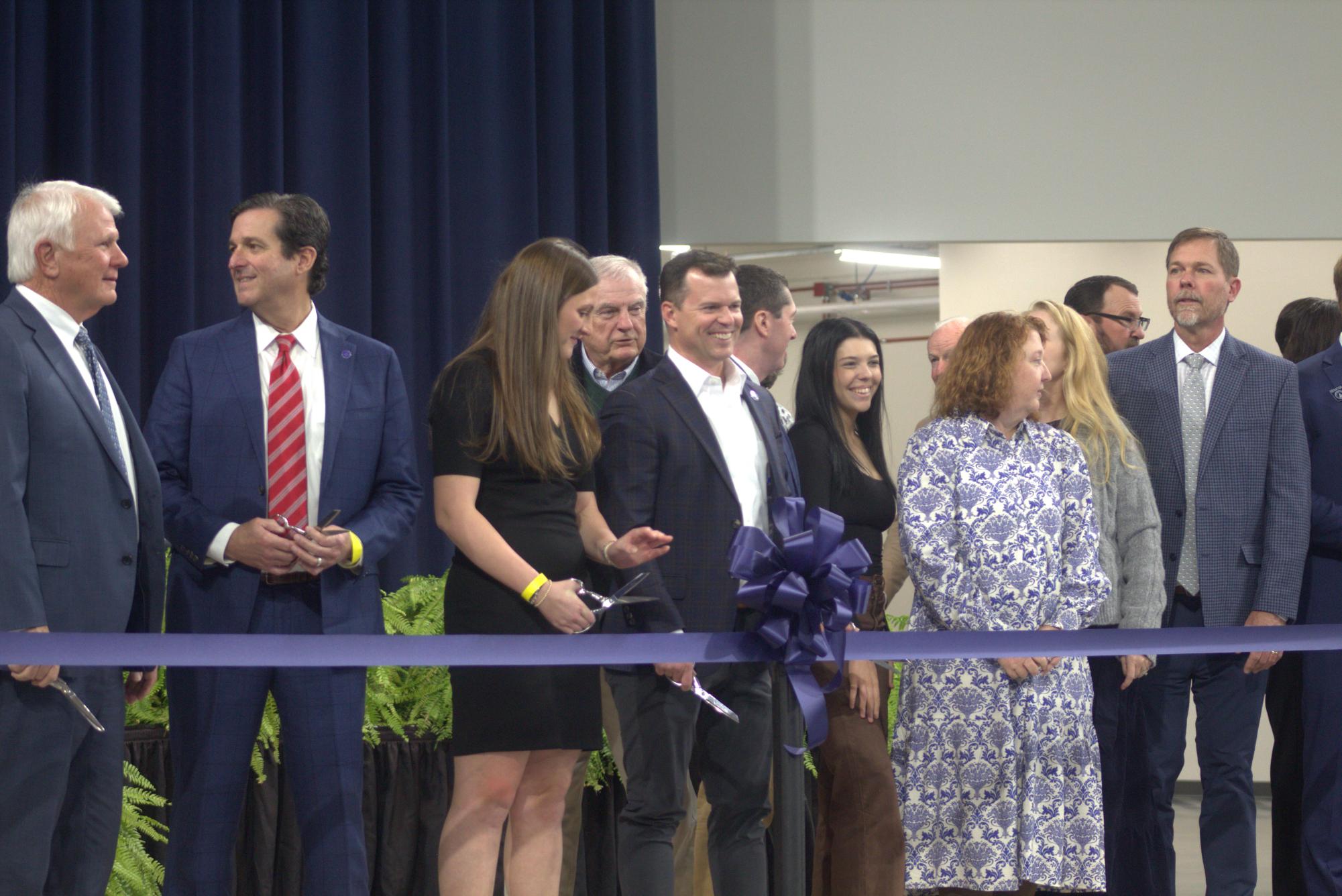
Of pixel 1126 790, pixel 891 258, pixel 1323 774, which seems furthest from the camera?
pixel 891 258

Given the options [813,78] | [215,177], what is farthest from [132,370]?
[813,78]

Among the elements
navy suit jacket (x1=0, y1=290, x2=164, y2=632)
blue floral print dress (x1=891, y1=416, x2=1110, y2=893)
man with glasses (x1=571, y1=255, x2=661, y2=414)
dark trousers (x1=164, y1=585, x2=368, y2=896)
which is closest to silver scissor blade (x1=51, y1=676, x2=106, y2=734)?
navy suit jacket (x1=0, y1=290, x2=164, y2=632)

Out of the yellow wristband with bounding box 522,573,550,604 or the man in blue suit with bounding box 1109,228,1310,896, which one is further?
the man in blue suit with bounding box 1109,228,1310,896

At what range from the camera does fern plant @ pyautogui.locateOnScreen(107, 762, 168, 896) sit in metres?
3.48

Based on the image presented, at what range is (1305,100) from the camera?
21.8 feet

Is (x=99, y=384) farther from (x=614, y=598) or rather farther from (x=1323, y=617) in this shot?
(x=1323, y=617)

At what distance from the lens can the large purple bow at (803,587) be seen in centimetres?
255

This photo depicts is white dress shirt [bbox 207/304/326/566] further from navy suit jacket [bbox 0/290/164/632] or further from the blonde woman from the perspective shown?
the blonde woman

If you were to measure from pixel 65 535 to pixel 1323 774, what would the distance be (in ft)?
10.1

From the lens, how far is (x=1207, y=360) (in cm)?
402

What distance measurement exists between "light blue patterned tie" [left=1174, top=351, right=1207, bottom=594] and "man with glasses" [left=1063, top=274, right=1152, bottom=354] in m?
0.70

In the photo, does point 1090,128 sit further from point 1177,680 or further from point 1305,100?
point 1177,680

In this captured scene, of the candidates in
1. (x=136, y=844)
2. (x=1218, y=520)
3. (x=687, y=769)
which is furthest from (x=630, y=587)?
(x=1218, y=520)

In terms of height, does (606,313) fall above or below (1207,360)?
above
